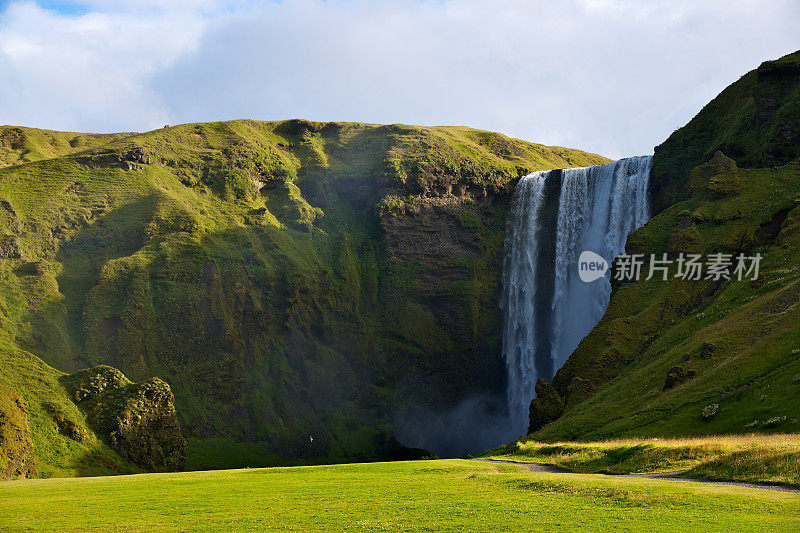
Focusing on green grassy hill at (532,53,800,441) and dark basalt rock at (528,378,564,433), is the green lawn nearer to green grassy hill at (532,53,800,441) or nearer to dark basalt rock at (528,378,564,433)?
green grassy hill at (532,53,800,441)

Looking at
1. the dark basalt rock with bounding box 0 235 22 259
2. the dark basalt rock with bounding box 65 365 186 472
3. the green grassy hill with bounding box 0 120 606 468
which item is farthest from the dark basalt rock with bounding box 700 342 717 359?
the dark basalt rock with bounding box 0 235 22 259

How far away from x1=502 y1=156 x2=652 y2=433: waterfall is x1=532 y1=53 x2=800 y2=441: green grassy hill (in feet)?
19.5

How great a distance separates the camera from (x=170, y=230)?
86875mm

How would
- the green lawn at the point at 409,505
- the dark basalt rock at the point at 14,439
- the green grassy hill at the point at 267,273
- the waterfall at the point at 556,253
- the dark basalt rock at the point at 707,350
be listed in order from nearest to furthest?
the green lawn at the point at 409,505
the dark basalt rock at the point at 14,439
the dark basalt rock at the point at 707,350
the green grassy hill at the point at 267,273
the waterfall at the point at 556,253

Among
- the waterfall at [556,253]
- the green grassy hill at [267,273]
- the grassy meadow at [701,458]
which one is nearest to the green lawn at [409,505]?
the grassy meadow at [701,458]

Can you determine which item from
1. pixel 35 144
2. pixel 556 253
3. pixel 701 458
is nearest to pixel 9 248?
pixel 35 144

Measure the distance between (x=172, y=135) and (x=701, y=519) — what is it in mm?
103548

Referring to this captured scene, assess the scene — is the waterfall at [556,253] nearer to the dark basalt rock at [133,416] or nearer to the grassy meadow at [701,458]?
the dark basalt rock at [133,416]

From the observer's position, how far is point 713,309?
47531 mm

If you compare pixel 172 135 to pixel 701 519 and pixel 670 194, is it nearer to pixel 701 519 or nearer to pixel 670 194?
pixel 670 194

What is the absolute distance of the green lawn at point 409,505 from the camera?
601 inches

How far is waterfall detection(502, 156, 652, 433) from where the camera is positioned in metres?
78.9

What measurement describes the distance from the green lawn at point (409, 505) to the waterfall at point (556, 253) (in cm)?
5793

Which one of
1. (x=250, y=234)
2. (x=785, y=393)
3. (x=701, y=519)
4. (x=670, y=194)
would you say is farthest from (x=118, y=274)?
(x=701, y=519)
